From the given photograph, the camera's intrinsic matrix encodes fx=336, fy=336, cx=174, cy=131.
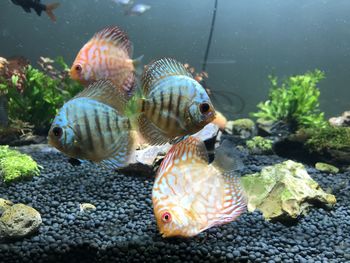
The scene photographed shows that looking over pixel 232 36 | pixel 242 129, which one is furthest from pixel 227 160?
pixel 232 36

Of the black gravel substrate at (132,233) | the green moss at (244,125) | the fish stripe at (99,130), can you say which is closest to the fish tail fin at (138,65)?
→ the fish stripe at (99,130)

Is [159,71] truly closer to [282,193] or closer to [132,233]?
[132,233]

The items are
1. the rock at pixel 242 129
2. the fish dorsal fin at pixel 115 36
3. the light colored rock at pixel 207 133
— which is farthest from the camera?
the rock at pixel 242 129

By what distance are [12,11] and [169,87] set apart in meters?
12.0

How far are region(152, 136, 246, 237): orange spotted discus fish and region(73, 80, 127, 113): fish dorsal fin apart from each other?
38cm

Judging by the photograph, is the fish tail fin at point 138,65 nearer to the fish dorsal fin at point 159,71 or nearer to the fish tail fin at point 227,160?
the fish dorsal fin at point 159,71

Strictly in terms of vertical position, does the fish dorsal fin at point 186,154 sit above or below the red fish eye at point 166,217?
above

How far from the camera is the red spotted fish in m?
1.69

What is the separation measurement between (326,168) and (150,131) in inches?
150

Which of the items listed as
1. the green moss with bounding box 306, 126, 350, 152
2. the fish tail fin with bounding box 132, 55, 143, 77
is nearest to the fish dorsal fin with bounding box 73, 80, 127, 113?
the fish tail fin with bounding box 132, 55, 143, 77

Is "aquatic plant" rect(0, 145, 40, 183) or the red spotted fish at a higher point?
the red spotted fish

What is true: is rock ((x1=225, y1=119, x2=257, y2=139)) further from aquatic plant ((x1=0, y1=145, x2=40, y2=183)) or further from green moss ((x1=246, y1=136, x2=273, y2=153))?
A: aquatic plant ((x1=0, y1=145, x2=40, y2=183))

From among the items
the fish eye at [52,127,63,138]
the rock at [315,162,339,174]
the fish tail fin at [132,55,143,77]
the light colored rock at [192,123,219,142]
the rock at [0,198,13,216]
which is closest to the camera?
the fish eye at [52,127,63,138]

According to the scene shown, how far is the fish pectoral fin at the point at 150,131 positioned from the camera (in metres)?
1.74
